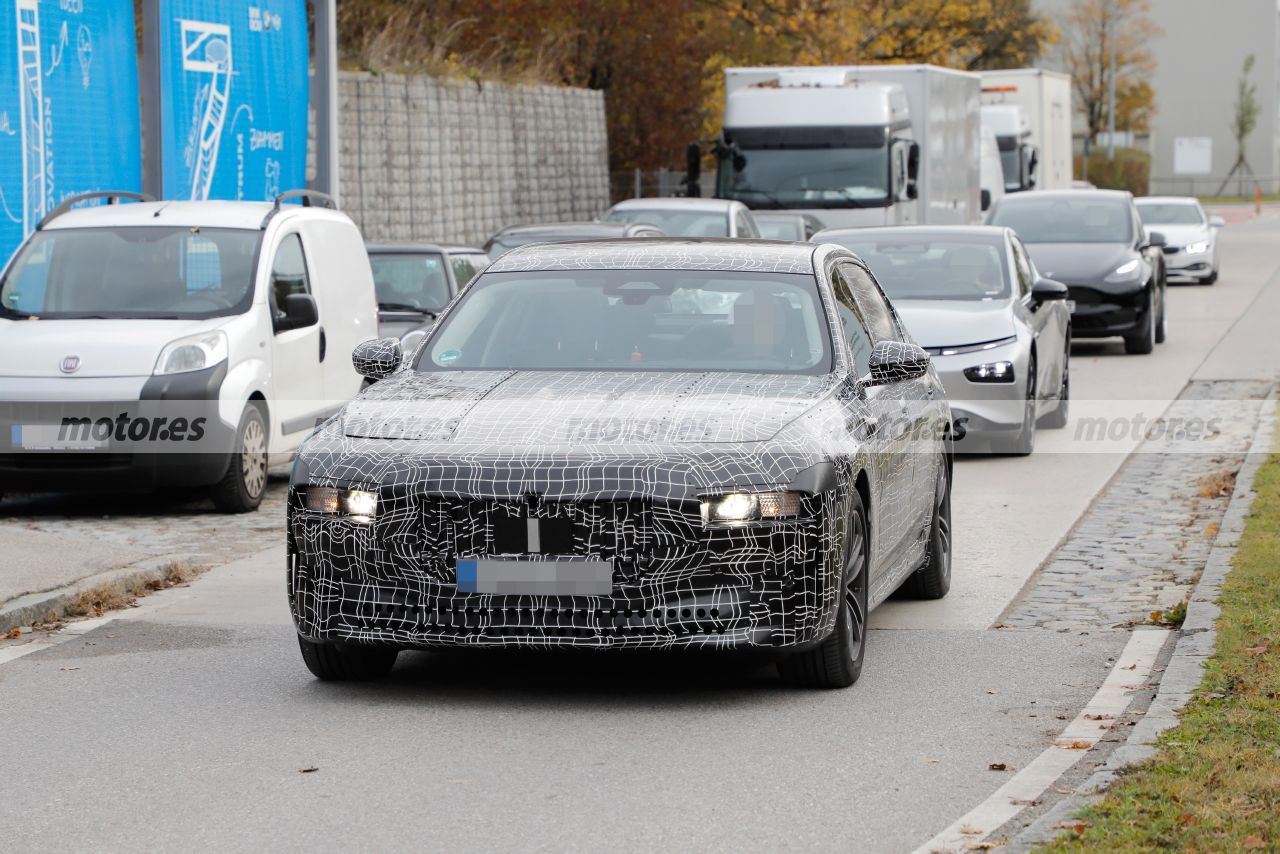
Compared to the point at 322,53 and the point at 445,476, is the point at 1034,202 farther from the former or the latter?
the point at 445,476

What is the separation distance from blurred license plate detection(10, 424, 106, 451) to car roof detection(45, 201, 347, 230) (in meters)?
1.85

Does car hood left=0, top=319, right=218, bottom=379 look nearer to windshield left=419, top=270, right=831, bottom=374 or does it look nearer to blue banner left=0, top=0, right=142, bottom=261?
blue banner left=0, top=0, right=142, bottom=261

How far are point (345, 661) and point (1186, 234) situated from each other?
102 feet

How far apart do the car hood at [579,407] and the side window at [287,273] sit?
523 cm

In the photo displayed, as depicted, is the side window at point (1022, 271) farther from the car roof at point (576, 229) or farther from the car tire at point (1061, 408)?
the car roof at point (576, 229)

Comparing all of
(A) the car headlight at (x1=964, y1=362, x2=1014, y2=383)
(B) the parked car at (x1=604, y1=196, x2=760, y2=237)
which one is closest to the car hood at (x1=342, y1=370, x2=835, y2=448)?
(A) the car headlight at (x1=964, y1=362, x2=1014, y2=383)

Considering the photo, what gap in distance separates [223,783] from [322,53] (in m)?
15.9

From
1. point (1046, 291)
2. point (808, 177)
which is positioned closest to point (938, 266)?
point (1046, 291)

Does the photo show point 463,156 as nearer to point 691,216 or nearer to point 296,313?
point 691,216

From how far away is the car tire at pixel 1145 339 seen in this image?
75.0ft

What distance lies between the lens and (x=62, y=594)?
9102 mm

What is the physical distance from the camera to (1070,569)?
10211mm

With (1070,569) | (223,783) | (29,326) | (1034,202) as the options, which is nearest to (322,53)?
(1034,202)

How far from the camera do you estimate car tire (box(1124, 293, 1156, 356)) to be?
22859mm
